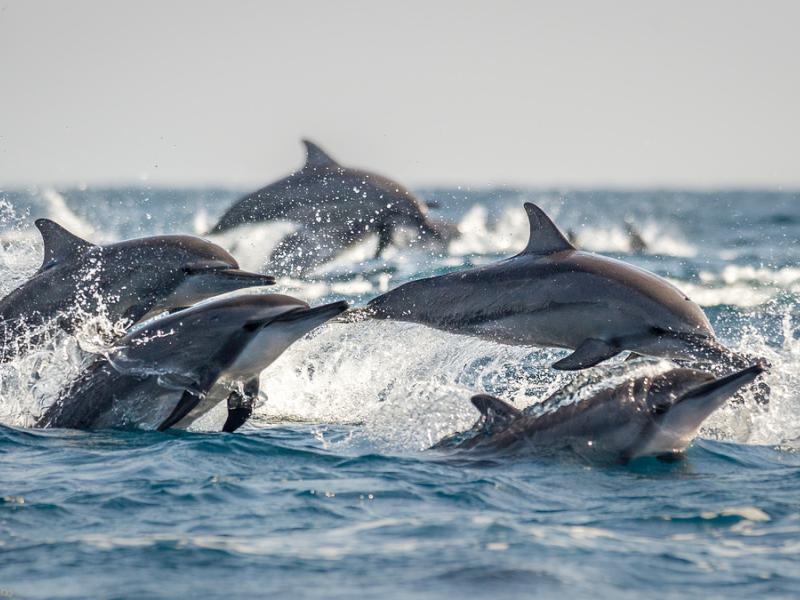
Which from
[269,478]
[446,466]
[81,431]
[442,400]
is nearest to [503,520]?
[446,466]

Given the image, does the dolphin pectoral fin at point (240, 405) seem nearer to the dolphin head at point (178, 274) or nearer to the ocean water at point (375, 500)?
the ocean water at point (375, 500)

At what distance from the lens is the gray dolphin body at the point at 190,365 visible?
836cm

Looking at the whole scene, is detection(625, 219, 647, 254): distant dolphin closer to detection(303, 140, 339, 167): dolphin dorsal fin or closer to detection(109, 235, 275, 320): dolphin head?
detection(303, 140, 339, 167): dolphin dorsal fin

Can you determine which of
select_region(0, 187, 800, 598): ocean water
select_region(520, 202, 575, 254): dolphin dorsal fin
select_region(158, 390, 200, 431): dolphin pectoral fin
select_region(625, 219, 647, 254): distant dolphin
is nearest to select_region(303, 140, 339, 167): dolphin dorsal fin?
select_region(0, 187, 800, 598): ocean water

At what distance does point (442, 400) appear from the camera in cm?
879

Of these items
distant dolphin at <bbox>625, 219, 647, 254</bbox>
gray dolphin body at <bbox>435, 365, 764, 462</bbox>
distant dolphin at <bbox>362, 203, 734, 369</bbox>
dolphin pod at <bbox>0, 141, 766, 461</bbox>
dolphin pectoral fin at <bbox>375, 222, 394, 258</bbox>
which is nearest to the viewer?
gray dolphin body at <bbox>435, 365, 764, 462</bbox>

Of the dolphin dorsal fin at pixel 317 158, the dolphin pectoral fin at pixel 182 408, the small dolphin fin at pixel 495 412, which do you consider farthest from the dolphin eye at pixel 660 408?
the dolphin dorsal fin at pixel 317 158

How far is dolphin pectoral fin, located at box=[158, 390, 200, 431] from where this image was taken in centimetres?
824

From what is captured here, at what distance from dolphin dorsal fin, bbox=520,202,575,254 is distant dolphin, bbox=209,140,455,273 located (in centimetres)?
472

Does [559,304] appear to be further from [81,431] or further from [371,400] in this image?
[81,431]

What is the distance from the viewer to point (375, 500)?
6910mm

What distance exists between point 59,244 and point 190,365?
2200mm

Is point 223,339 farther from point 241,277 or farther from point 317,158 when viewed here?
point 317,158

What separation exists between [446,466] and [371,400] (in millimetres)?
2770
